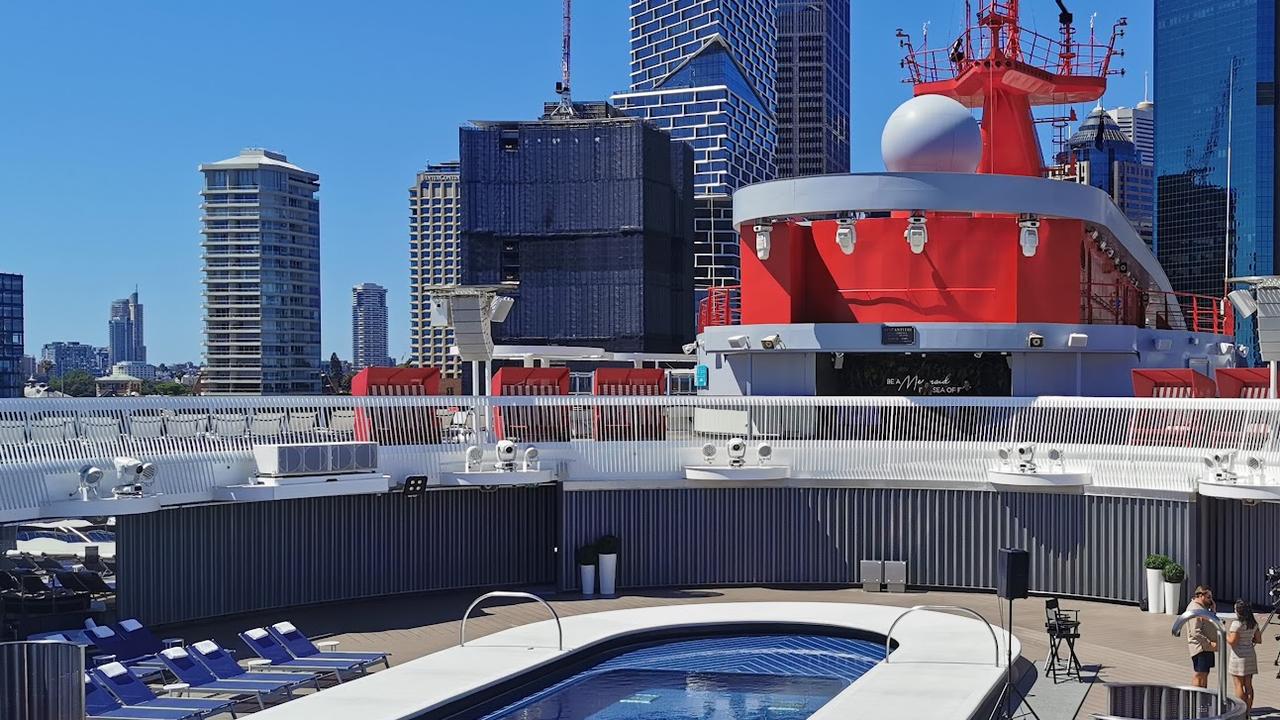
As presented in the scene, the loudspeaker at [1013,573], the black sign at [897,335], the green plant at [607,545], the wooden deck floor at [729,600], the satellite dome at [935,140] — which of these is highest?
the satellite dome at [935,140]

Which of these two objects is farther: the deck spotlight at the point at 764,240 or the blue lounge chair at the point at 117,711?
the deck spotlight at the point at 764,240

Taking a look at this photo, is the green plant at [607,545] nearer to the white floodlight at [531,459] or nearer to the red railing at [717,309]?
the white floodlight at [531,459]

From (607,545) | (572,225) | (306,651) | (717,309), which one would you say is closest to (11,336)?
(572,225)

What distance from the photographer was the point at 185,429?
68.5 feet

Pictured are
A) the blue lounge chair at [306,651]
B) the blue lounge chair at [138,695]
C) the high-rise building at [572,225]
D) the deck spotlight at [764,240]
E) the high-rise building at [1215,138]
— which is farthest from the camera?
the high-rise building at [572,225]

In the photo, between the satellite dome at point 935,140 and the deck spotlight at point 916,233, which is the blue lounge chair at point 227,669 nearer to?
A: the deck spotlight at point 916,233

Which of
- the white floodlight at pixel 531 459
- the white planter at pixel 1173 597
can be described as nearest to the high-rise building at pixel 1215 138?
the white planter at pixel 1173 597

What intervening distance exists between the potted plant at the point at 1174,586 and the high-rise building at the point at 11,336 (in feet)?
493

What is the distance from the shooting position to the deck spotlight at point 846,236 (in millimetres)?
27188

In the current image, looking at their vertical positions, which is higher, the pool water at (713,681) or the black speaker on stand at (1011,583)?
the black speaker on stand at (1011,583)

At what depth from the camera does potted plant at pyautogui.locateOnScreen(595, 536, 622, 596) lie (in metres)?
23.8

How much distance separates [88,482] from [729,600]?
33.5 feet

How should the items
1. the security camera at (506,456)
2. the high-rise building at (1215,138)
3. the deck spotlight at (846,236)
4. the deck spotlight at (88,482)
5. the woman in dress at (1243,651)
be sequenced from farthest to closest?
the high-rise building at (1215,138) < the deck spotlight at (846,236) < the security camera at (506,456) < the deck spotlight at (88,482) < the woman in dress at (1243,651)

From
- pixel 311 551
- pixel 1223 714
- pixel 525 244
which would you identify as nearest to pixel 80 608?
pixel 311 551
